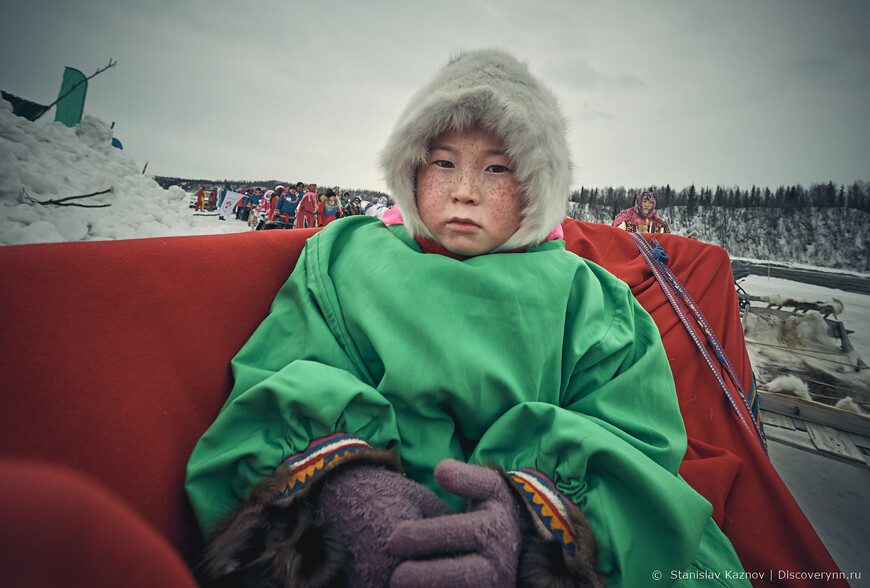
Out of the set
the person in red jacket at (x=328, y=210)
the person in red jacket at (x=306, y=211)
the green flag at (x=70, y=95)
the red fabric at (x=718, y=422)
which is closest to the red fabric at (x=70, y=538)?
the red fabric at (x=718, y=422)

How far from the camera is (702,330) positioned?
1433mm

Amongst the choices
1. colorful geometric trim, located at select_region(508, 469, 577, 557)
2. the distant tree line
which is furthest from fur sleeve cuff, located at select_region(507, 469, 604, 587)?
the distant tree line

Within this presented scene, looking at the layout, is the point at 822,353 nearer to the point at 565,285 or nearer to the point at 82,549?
the point at 565,285

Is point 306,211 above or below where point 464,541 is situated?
above

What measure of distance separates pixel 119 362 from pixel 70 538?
47cm

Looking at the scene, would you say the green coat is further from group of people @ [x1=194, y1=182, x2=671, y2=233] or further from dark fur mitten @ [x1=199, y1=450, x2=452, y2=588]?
group of people @ [x1=194, y1=182, x2=671, y2=233]

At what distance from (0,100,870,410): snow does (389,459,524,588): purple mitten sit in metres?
2.72

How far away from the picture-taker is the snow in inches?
104

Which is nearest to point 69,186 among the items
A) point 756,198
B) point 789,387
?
point 789,387

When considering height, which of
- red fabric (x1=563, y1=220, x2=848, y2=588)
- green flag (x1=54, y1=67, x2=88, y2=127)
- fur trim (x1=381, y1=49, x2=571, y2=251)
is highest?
green flag (x1=54, y1=67, x2=88, y2=127)

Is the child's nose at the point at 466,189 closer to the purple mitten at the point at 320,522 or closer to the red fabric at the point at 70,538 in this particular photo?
the purple mitten at the point at 320,522

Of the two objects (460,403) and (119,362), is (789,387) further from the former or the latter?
(119,362)

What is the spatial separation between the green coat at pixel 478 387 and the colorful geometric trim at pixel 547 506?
5cm

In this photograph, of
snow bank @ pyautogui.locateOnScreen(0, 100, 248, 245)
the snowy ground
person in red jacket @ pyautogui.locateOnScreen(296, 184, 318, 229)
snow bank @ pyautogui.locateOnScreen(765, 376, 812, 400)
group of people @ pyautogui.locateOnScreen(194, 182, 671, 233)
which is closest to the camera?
snow bank @ pyautogui.locateOnScreen(0, 100, 248, 245)
